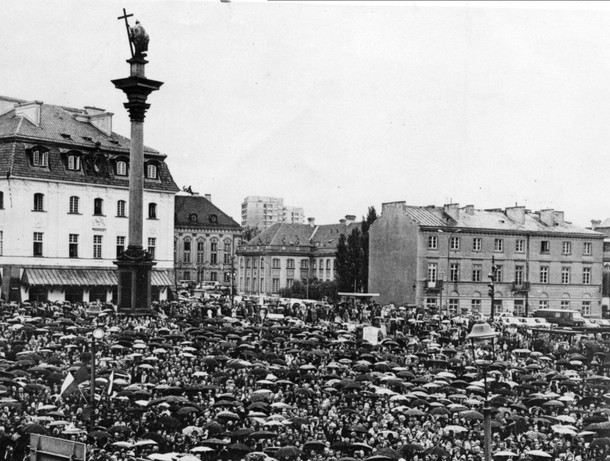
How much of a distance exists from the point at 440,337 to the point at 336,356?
10180 mm

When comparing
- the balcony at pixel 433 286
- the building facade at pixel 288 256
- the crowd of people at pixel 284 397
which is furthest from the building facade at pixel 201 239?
the crowd of people at pixel 284 397

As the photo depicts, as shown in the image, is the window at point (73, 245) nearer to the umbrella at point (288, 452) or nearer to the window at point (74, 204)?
the window at point (74, 204)

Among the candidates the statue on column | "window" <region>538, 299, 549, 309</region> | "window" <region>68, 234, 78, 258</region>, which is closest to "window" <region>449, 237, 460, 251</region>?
"window" <region>538, 299, 549, 309</region>

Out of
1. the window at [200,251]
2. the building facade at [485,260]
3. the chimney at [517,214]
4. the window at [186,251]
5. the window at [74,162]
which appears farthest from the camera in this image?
the window at [200,251]

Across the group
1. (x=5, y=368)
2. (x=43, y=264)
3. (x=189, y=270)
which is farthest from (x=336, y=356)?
(x=189, y=270)

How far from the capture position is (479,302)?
65438mm

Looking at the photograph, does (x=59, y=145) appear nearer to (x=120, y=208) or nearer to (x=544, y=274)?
(x=120, y=208)

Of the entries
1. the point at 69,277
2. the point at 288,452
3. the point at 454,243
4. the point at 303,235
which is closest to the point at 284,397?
the point at 288,452

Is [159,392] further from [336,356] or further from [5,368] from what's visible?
[336,356]

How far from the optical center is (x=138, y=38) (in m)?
38.8

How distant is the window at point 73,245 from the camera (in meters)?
56.2

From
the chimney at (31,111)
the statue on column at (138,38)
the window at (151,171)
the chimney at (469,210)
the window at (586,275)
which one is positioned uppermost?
the statue on column at (138,38)

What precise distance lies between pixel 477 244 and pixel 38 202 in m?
33.2

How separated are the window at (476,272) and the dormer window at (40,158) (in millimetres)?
33087
